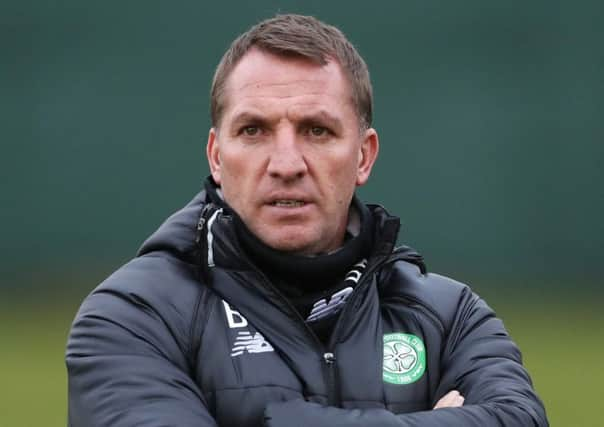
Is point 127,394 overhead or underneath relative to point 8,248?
overhead

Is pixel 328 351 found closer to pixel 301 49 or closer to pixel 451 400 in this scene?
pixel 451 400

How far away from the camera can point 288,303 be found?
9.21ft

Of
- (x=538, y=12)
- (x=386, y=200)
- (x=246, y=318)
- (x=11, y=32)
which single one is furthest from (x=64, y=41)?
(x=246, y=318)

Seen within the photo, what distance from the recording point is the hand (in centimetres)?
280

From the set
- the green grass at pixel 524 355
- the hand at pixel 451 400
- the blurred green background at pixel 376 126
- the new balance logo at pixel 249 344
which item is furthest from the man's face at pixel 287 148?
the blurred green background at pixel 376 126

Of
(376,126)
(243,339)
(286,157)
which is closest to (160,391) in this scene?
(243,339)

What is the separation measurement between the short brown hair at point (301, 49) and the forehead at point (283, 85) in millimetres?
17

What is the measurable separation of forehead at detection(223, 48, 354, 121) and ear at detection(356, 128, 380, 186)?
0.17 metres

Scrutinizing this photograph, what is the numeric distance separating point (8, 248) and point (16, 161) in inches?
27.2

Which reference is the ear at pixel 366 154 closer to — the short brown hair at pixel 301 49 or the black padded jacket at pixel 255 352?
the short brown hair at pixel 301 49

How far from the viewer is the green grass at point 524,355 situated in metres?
7.56

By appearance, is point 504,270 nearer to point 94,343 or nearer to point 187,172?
point 187,172

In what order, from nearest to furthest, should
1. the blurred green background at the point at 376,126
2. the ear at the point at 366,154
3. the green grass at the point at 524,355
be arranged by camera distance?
1. the ear at the point at 366,154
2. the green grass at the point at 524,355
3. the blurred green background at the point at 376,126

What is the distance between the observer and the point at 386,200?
32.0ft
